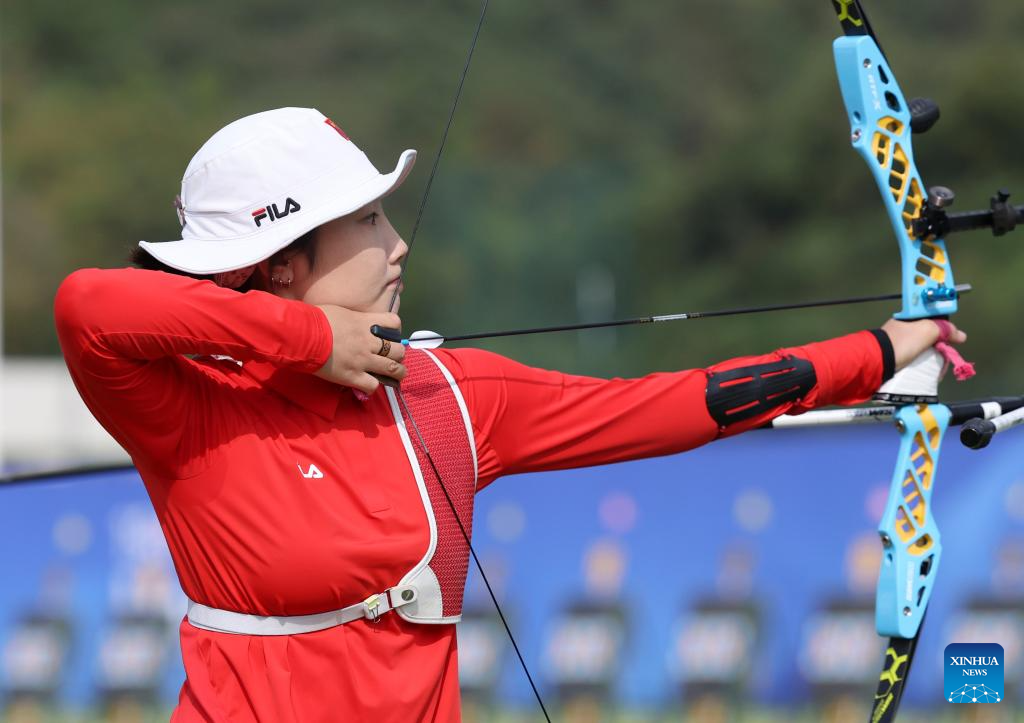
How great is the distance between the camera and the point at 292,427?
1.93 m

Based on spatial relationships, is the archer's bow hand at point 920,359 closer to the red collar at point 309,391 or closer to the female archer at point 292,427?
the female archer at point 292,427

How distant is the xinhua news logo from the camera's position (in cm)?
254

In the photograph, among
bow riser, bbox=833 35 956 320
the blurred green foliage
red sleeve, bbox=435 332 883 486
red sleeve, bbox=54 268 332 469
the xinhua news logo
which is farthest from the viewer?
the blurred green foliage

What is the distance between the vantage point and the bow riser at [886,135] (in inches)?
90.5

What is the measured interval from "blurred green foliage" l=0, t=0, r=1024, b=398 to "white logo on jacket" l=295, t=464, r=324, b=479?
30.8ft

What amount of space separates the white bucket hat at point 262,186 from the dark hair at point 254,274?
0.03 metres

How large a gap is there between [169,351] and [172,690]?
3270 mm

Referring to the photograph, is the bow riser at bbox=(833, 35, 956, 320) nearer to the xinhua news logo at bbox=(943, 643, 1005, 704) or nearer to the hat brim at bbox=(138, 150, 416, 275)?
the xinhua news logo at bbox=(943, 643, 1005, 704)

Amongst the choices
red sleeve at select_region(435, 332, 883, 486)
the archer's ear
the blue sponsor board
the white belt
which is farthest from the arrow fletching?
the blue sponsor board

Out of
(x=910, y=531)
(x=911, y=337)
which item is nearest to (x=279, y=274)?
(x=911, y=337)

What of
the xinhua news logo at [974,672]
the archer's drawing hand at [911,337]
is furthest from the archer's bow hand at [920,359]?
the xinhua news logo at [974,672]

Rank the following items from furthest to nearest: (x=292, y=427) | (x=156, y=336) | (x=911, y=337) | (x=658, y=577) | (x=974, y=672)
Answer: (x=658, y=577)
(x=974, y=672)
(x=911, y=337)
(x=292, y=427)
(x=156, y=336)

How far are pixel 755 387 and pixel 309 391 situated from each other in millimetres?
592

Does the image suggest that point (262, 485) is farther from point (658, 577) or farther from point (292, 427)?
point (658, 577)
